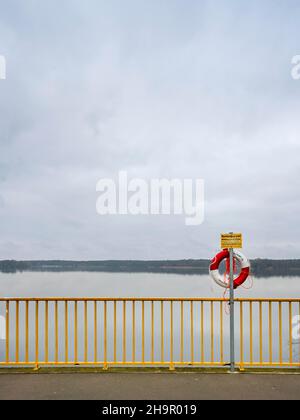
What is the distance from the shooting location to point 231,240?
271 inches

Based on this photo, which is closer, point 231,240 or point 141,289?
point 231,240

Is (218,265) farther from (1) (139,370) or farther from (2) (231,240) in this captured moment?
(1) (139,370)

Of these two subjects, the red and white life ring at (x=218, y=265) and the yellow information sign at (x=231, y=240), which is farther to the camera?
the red and white life ring at (x=218, y=265)

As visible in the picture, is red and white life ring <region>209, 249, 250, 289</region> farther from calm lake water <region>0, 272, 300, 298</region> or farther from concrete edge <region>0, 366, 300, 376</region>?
calm lake water <region>0, 272, 300, 298</region>

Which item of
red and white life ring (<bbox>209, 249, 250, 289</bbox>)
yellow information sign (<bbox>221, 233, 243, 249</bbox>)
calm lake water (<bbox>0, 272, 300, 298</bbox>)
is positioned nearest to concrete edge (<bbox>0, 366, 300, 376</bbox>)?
red and white life ring (<bbox>209, 249, 250, 289</bbox>)

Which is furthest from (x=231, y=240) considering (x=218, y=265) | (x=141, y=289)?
(x=141, y=289)

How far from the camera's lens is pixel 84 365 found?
7375 mm

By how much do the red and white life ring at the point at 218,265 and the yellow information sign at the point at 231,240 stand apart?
33 centimetres

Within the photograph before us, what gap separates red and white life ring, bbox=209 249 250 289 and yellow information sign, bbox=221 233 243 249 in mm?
332

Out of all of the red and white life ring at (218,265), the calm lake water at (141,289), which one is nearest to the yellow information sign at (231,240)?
the red and white life ring at (218,265)

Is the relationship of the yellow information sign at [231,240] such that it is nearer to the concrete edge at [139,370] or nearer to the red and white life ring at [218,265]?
the red and white life ring at [218,265]

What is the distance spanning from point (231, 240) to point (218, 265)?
0.60 m

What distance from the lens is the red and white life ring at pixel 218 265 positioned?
7.11 meters
